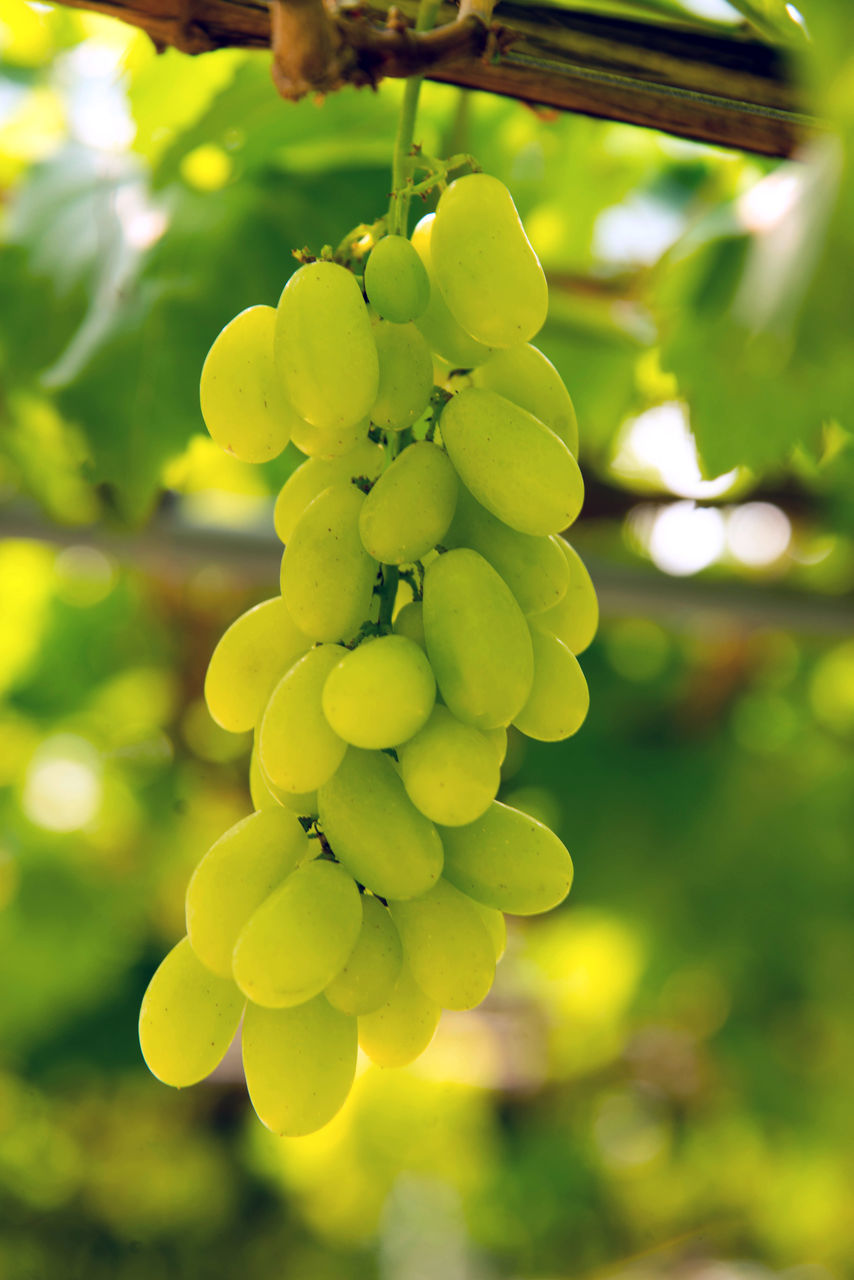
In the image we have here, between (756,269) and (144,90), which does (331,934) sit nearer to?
(756,269)

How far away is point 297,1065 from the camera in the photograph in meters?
0.35

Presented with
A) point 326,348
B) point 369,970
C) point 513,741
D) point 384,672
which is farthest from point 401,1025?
point 513,741

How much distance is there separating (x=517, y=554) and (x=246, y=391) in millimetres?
112

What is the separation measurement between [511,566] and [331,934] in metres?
0.14

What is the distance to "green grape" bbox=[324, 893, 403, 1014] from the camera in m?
0.36

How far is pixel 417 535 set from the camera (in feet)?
1.23

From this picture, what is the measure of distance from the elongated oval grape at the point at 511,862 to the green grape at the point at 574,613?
0.26 ft

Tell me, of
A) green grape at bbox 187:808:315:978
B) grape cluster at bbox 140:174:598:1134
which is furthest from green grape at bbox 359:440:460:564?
green grape at bbox 187:808:315:978

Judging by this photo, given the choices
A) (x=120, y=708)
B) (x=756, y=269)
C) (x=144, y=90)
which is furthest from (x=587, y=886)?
(x=756, y=269)

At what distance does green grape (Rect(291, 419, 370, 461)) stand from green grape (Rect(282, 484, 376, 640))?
16 mm

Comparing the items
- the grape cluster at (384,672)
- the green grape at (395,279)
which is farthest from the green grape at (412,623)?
the green grape at (395,279)

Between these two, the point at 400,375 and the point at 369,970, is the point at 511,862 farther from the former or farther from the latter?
the point at 400,375

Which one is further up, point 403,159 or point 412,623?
point 403,159

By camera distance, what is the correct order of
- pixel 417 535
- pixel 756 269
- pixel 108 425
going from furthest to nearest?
pixel 108 425 < pixel 417 535 < pixel 756 269
